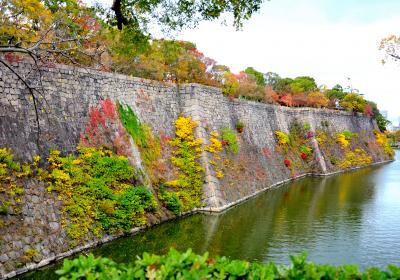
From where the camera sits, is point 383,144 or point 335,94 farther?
point 335,94

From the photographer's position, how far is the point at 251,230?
53.6ft

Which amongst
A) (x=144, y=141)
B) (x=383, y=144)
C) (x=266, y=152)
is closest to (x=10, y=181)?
(x=144, y=141)

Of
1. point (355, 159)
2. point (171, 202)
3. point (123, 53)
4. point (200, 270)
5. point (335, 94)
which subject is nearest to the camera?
point (200, 270)

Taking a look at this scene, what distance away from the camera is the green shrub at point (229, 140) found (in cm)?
2422

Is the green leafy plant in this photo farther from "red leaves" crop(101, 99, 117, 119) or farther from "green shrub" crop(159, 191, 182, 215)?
"red leaves" crop(101, 99, 117, 119)

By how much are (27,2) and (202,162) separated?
11289mm

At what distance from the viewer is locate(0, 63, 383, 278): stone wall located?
1149 centimetres

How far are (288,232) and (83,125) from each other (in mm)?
9463

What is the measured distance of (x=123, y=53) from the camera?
416 inches

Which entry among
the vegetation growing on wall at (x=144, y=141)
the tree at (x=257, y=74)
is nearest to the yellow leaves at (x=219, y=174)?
the vegetation growing on wall at (x=144, y=141)

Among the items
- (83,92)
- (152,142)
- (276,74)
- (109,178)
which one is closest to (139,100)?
(152,142)

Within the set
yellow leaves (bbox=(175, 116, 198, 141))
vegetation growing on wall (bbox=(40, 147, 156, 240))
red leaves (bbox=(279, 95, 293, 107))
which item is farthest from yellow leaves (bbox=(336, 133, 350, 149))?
vegetation growing on wall (bbox=(40, 147, 156, 240))

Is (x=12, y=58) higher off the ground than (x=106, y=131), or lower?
higher

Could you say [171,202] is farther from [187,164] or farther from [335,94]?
[335,94]
